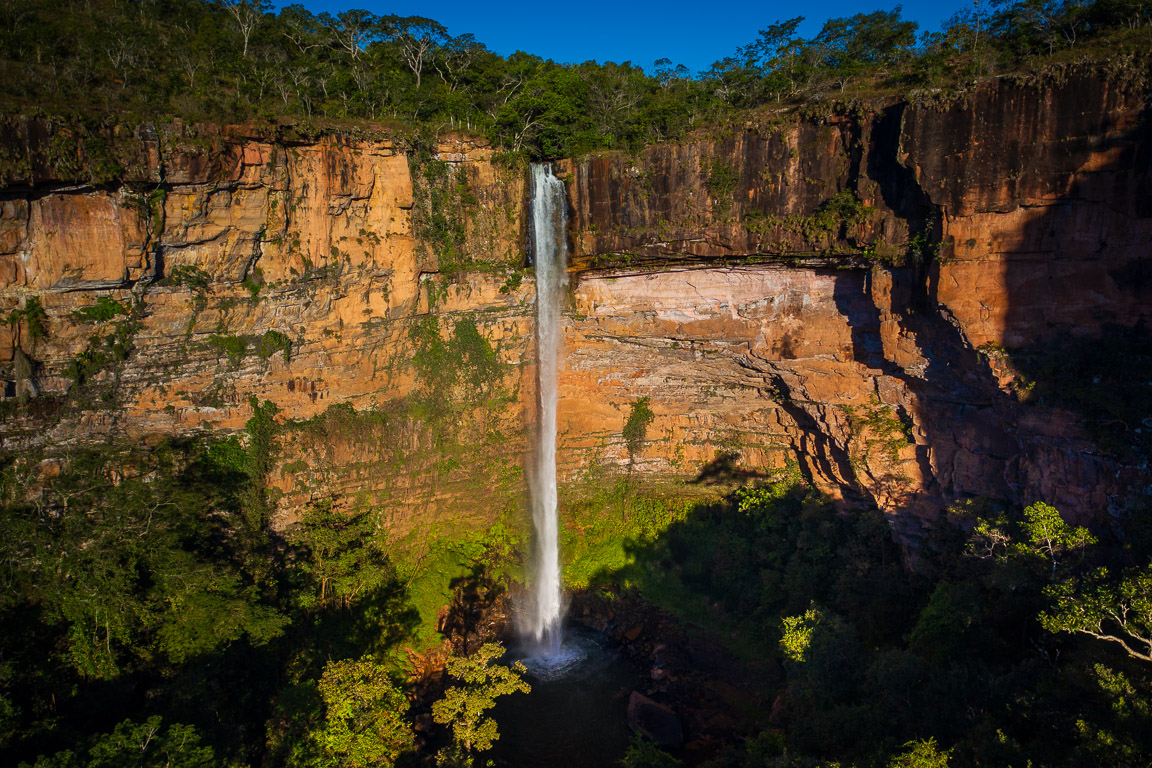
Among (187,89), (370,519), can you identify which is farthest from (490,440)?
(187,89)

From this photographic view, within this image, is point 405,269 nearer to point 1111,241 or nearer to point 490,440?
point 490,440

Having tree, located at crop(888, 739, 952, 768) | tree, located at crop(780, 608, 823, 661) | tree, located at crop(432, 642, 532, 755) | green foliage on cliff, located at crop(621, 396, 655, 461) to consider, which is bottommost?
tree, located at crop(432, 642, 532, 755)

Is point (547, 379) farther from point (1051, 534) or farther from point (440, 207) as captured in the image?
point (1051, 534)

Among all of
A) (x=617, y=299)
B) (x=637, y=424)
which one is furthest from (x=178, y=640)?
(x=617, y=299)

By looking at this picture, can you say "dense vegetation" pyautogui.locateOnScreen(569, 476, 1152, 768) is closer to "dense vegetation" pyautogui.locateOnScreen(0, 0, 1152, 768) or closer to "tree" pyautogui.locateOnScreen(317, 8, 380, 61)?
"dense vegetation" pyautogui.locateOnScreen(0, 0, 1152, 768)

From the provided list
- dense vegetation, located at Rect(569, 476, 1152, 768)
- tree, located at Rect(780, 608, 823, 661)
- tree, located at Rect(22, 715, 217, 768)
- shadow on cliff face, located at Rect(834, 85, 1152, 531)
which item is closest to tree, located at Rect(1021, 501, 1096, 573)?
dense vegetation, located at Rect(569, 476, 1152, 768)

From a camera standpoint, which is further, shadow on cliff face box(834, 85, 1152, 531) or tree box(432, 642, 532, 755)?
tree box(432, 642, 532, 755)
